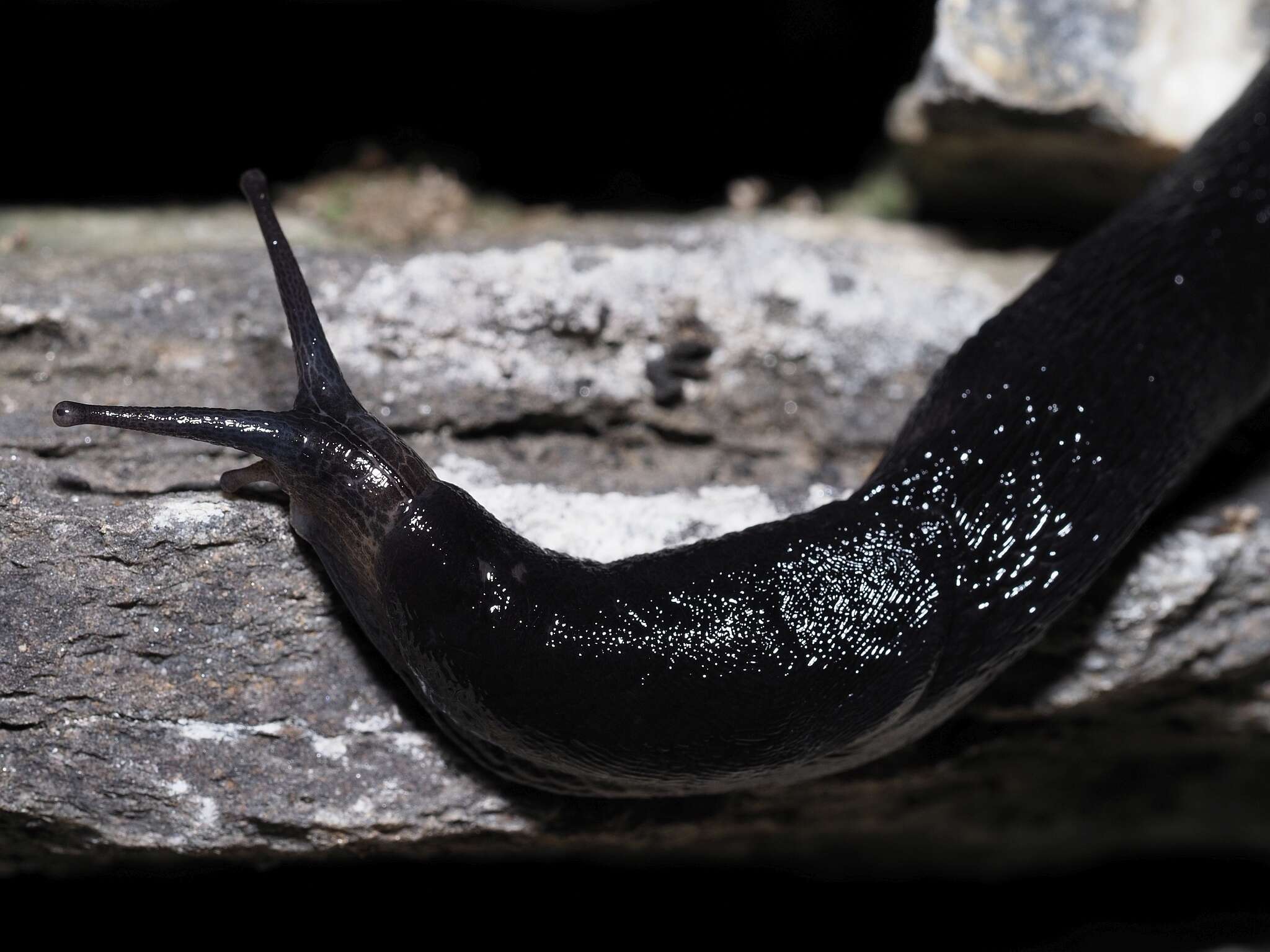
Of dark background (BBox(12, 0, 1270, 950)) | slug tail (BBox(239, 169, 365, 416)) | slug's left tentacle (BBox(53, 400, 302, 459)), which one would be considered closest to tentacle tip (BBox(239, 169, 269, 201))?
slug tail (BBox(239, 169, 365, 416))

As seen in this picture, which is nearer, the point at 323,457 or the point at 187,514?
the point at 323,457

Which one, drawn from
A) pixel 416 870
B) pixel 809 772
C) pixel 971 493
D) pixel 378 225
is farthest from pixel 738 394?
pixel 416 870

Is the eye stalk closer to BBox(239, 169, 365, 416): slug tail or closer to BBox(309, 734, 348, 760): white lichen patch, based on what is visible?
BBox(239, 169, 365, 416): slug tail

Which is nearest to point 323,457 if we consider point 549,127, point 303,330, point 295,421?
point 295,421

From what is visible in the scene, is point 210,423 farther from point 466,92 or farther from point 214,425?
point 466,92

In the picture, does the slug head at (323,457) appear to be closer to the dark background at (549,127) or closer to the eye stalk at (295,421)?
the eye stalk at (295,421)

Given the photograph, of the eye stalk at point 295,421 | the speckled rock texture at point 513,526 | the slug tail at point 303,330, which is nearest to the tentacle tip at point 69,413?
the eye stalk at point 295,421
